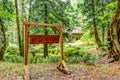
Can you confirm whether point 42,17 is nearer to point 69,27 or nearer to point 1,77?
point 69,27

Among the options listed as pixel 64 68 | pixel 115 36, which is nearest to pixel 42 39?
pixel 64 68

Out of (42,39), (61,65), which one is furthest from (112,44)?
(42,39)

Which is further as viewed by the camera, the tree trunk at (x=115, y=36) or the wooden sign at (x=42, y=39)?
the tree trunk at (x=115, y=36)

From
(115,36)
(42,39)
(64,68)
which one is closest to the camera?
(42,39)

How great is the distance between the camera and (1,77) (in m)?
8.68

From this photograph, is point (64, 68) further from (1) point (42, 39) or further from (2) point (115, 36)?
(2) point (115, 36)

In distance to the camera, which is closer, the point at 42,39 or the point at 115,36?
the point at 42,39

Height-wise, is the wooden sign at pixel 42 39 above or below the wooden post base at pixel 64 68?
above

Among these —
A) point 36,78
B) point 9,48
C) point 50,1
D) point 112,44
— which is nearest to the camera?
point 36,78

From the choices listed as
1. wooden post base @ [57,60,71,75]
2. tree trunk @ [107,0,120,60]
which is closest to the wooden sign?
wooden post base @ [57,60,71,75]

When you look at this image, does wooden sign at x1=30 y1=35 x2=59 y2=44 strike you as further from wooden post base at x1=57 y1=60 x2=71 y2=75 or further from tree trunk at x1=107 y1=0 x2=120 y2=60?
tree trunk at x1=107 y1=0 x2=120 y2=60

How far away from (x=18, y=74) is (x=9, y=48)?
57.8 feet

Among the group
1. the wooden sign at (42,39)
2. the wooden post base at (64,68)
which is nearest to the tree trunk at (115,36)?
the wooden post base at (64,68)

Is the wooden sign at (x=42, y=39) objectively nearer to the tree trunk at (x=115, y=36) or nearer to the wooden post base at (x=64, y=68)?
the wooden post base at (x=64, y=68)
